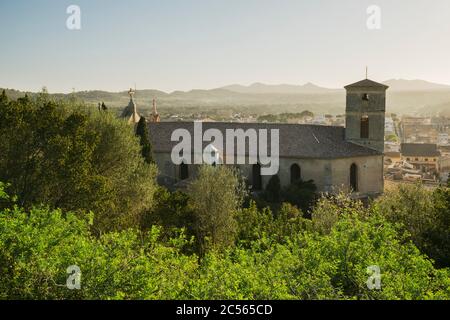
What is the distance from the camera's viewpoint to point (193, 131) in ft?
142

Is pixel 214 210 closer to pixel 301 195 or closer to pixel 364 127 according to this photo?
pixel 301 195

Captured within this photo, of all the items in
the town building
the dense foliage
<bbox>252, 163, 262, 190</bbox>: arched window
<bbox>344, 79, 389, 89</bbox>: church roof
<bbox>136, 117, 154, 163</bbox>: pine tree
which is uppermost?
<bbox>344, 79, 389, 89</bbox>: church roof

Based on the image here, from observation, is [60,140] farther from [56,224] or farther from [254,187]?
[254,187]

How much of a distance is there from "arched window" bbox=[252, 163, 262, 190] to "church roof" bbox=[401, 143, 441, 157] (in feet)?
179

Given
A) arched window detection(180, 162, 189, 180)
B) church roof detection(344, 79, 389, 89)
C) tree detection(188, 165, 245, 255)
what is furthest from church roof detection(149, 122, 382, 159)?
tree detection(188, 165, 245, 255)

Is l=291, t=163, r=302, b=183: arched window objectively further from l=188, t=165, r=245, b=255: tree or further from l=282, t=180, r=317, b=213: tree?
l=188, t=165, r=245, b=255: tree

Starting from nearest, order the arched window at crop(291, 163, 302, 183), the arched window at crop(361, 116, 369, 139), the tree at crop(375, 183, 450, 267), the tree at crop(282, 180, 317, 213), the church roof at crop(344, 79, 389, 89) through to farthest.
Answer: the tree at crop(375, 183, 450, 267), the tree at crop(282, 180, 317, 213), the church roof at crop(344, 79, 389, 89), the arched window at crop(291, 163, 302, 183), the arched window at crop(361, 116, 369, 139)

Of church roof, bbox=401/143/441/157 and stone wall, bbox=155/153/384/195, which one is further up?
stone wall, bbox=155/153/384/195

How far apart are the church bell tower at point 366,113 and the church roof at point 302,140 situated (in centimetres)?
70

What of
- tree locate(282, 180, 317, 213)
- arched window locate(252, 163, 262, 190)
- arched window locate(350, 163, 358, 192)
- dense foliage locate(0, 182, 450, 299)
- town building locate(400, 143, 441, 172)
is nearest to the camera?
dense foliage locate(0, 182, 450, 299)

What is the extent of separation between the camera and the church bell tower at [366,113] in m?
39.0

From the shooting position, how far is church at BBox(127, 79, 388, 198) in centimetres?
3825
